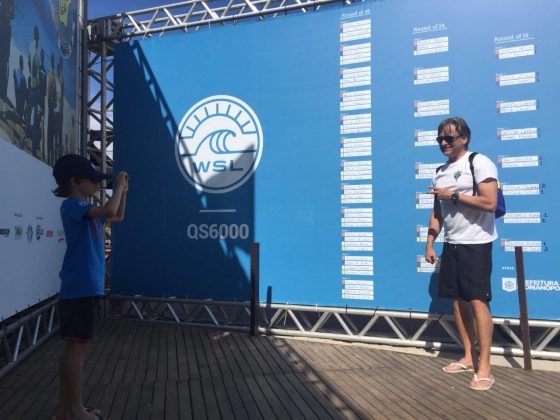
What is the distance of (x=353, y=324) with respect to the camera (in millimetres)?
4914

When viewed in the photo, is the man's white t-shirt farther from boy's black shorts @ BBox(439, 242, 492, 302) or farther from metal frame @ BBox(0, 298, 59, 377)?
metal frame @ BBox(0, 298, 59, 377)

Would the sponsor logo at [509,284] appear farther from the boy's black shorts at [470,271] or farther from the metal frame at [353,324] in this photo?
the boy's black shorts at [470,271]

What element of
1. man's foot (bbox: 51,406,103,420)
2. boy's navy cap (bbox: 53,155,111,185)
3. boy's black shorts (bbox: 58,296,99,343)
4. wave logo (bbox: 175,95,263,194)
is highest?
wave logo (bbox: 175,95,263,194)

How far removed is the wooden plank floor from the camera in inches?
112

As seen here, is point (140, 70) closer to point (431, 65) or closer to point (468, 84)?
point (431, 65)

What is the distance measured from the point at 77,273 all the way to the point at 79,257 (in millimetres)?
90

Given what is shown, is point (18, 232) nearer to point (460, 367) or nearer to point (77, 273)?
point (77, 273)

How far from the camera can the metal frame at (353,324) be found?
4211 mm

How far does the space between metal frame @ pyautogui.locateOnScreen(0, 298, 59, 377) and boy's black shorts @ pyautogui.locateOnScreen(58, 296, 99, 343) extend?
1547 mm

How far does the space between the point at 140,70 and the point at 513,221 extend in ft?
15.7

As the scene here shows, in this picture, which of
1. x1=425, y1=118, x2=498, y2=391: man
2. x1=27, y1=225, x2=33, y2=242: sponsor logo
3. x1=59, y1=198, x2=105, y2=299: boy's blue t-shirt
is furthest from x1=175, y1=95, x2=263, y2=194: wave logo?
x1=59, y1=198, x2=105, y2=299: boy's blue t-shirt

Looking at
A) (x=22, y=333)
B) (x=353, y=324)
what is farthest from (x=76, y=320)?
(x=353, y=324)

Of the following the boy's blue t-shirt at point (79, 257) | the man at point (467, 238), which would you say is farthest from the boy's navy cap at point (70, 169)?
the man at point (467, 238)

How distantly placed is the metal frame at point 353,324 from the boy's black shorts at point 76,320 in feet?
9.08
